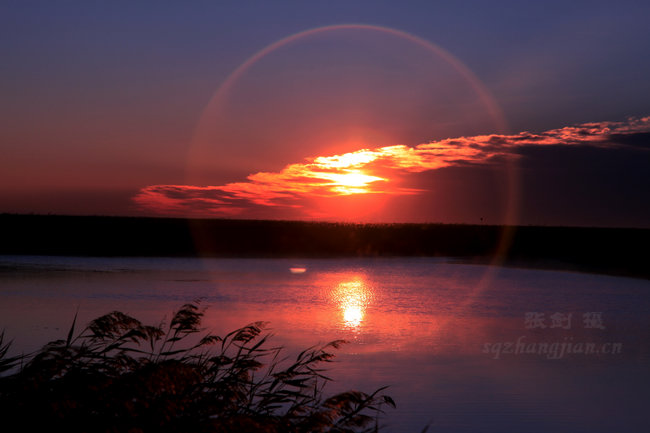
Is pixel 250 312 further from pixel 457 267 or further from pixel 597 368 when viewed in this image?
pixel 457 267

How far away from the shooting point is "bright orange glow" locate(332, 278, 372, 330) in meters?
19.1

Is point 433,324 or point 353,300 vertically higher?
point 353,300

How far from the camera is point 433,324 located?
733 inches

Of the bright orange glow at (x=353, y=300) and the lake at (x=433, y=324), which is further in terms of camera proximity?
the bright orange glow at (x=353, y=300)

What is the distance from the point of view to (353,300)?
23.5 m

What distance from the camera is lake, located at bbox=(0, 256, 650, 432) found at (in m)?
11.1

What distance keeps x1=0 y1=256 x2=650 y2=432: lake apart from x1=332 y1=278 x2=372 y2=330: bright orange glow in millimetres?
38

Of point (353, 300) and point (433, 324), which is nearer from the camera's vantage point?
point (433, 324)

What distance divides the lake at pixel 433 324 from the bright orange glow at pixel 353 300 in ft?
0.13

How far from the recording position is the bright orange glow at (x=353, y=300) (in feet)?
62.7

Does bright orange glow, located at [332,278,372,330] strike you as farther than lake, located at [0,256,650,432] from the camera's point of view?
Yes

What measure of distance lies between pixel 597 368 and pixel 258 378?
23.1ft

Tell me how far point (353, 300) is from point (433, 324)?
527 centimetres

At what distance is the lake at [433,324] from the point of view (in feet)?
36.3
